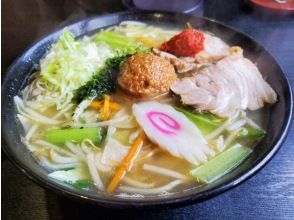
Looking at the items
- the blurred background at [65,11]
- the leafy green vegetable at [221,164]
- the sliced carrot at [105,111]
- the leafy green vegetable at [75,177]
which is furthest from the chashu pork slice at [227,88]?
the blurred background at [65,11]

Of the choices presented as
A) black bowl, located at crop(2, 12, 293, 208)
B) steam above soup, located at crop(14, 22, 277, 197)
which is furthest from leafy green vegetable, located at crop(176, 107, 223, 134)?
black bowl, located at crop(2, 12, 293, 208)

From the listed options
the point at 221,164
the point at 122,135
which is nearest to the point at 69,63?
the point at 122,135

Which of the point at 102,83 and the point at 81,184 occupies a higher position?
the point at 102,83

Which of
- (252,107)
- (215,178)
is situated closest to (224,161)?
(215,178)

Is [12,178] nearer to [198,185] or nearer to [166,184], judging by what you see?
[166,184]

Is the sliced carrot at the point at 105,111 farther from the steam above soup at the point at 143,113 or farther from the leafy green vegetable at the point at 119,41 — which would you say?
the leafy green vegetable at the point at 119,41

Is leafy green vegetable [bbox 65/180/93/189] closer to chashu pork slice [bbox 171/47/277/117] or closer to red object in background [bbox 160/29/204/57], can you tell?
chashu pork slice [bbox 171/47/277/117]

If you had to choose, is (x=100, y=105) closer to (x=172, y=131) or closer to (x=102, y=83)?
(x=102, y=83)
